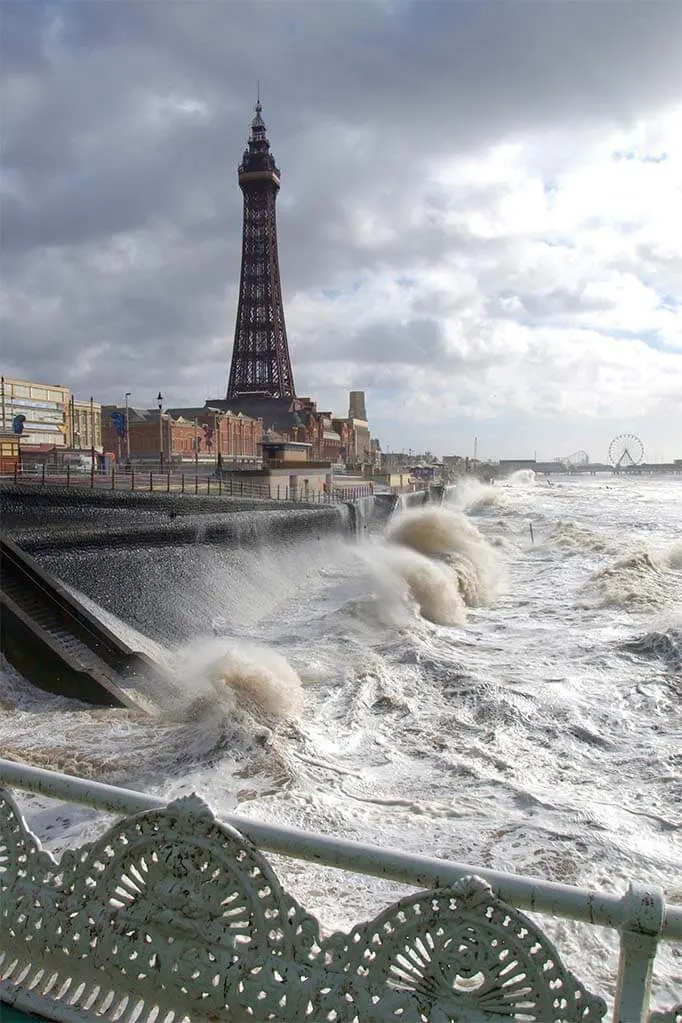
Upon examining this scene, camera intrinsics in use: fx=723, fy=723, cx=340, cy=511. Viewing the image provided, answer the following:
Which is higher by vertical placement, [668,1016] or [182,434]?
[182,434]

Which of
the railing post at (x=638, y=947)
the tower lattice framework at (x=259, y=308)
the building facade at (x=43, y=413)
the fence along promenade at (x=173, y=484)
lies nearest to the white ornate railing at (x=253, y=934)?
the railing post at (x=638, y=947)

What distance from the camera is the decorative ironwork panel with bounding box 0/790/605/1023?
1.90 metres

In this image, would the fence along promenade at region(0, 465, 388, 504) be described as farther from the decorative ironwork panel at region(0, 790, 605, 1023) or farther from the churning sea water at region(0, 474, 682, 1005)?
the decorative ironwork panel at region(0, 790, 605, 1023)

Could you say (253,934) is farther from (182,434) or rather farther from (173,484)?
(182,434)

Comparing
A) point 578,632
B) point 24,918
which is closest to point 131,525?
point 578,632

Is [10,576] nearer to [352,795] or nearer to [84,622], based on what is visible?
[84,622]

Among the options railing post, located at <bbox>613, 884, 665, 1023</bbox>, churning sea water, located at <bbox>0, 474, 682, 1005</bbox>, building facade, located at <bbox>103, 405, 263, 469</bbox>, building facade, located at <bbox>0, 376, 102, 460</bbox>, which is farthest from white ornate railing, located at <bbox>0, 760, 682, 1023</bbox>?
building facade, located at <bbox>103, 405, 263, 469</bbox>

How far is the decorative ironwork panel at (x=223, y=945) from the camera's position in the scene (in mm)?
1898

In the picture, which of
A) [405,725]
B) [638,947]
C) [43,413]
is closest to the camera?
[638,947]

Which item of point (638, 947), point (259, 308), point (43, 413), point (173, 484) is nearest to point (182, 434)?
point (43, 413)

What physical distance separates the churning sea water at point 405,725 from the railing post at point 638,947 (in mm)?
2860

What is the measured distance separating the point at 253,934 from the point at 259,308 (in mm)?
84042

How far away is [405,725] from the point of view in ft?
29.0

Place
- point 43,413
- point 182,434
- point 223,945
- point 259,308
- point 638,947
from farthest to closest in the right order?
point 259,308
point 182,434
point 43,413
point 223,945
point 638,947
